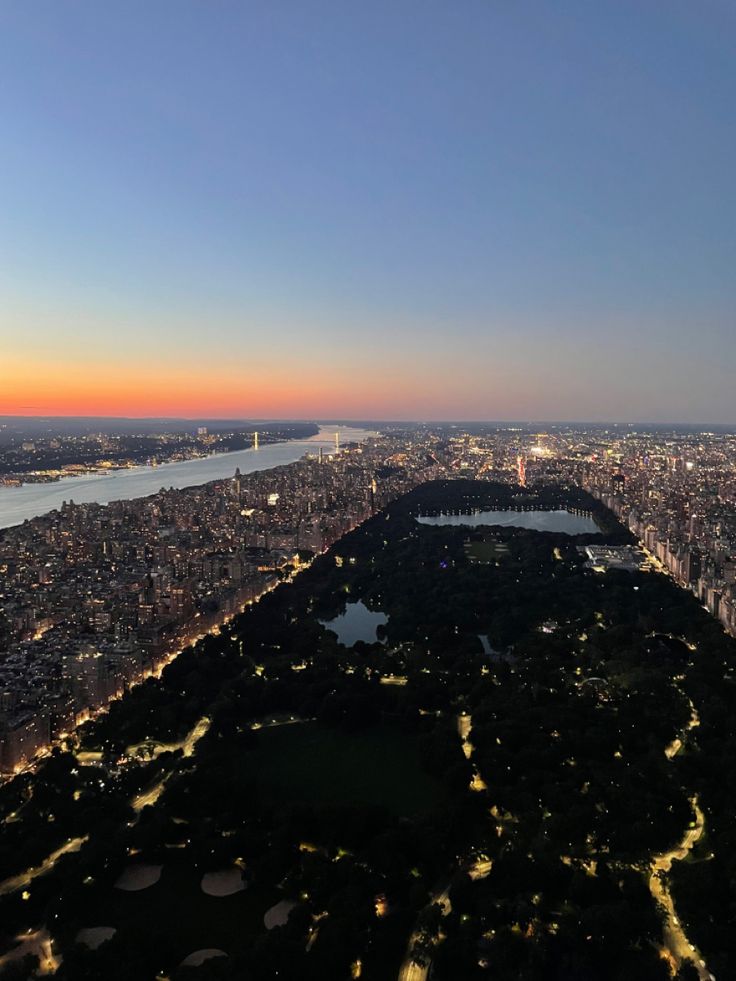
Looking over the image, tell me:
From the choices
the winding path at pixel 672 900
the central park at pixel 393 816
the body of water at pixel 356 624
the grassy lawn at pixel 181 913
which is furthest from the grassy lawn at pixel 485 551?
the grassy lawn at pixel 181 913

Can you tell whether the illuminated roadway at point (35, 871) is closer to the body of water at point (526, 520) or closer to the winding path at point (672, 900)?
the winding path at point (672, 900)

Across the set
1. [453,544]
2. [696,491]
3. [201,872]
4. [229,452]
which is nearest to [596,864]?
[201,872]

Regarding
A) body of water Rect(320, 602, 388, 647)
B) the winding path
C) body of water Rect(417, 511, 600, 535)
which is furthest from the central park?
body of water Rect(417, 511, 600, 535)

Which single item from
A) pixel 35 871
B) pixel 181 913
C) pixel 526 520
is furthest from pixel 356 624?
pixel 526 520

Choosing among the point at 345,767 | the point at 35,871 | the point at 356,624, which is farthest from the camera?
the point at 356,624

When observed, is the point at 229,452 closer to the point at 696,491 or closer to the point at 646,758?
the point at 696,491

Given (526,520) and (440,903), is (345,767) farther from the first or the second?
(526,520)
